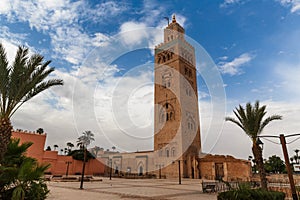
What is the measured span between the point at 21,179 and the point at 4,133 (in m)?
2.30

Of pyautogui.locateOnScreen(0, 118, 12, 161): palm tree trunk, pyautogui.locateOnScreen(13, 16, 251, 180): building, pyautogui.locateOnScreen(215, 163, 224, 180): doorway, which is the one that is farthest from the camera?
pyautogui.locateOnScreen(13, 16, 251, 180): building

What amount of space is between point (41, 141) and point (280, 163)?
45.1 metres

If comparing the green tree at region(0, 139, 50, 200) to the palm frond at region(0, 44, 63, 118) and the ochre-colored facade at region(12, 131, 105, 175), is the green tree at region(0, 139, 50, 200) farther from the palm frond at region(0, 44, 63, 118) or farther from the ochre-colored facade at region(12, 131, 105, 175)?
the ochre-colored facade at region(12, 131, 105, 175)

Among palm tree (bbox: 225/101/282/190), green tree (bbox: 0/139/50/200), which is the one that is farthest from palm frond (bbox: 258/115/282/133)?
green tree (bbox: 0/139/50/200)

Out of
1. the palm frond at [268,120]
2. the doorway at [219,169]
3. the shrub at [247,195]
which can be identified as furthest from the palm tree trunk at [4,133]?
the doorway at [219,169]

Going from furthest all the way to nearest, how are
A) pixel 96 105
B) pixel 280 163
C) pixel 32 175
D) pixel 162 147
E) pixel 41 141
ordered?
pixel 280 163, pixel 162 147, pixel 41 141, pixel 96 105, pixel 32 175

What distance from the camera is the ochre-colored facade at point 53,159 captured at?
28953 mm

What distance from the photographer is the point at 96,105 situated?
48.3 feet

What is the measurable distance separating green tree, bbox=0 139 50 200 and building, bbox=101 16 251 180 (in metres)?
23.7

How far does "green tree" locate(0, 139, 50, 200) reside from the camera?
5.54 meters

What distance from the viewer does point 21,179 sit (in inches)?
221

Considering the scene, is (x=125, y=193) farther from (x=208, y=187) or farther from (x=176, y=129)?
(x=176, y=129)

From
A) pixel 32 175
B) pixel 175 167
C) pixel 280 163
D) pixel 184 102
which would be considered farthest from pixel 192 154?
pixel 32 175

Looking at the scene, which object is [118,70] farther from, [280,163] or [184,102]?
[280,163]
